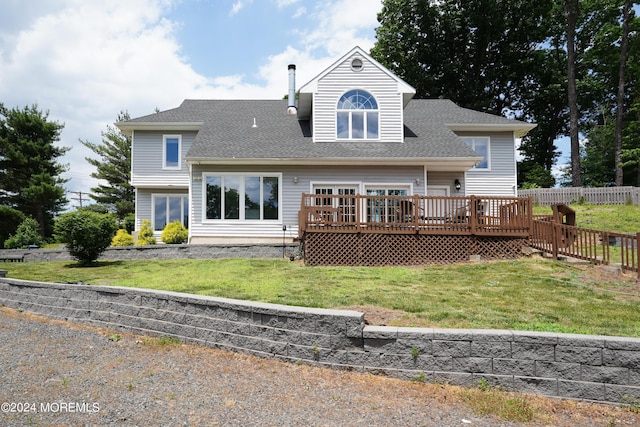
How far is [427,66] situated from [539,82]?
990cm

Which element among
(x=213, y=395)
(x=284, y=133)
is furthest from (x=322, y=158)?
(x=213, y=395)

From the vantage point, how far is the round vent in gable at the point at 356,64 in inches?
596

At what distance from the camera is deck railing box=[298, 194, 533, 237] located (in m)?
10.9

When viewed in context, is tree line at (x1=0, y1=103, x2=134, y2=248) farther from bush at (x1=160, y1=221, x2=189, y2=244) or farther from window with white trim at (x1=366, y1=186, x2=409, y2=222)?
window with white trim at (x1=366, y1=186, x2=409, y2=222)

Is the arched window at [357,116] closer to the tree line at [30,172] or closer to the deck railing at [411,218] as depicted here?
the deck railing at [411,218]

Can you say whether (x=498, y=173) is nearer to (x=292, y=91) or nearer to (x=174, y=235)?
(x=292, y=91)

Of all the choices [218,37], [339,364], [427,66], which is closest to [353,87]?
[218,37]

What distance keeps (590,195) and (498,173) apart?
826 centimetres

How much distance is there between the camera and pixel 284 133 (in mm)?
16453

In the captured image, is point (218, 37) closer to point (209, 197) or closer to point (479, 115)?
point (209, 197)

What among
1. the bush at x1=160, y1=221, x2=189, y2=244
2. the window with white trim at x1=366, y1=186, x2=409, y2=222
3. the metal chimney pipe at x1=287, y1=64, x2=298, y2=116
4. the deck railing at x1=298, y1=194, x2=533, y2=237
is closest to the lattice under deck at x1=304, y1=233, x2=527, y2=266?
the deck railing at x1=298, y1=194, x2=533, y2=237

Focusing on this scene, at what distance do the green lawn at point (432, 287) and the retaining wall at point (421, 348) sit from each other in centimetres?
74

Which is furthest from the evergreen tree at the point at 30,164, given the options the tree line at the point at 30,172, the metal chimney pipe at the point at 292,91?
the metal chimney pipe at the point at 292,91

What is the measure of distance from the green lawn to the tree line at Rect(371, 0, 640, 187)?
84.0 feet
